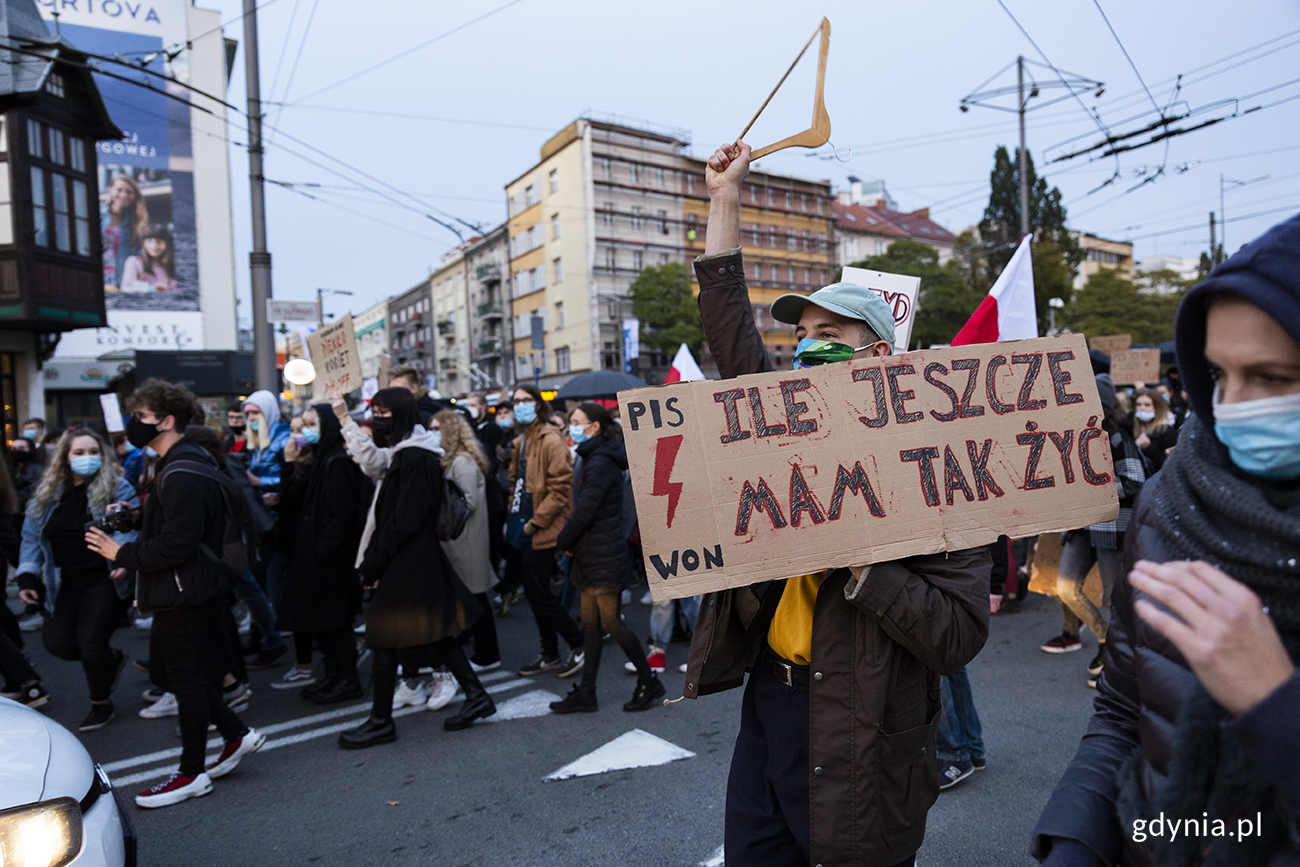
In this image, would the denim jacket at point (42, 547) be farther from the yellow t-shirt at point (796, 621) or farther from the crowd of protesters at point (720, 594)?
the yellow t-shirt at point (796, 621)

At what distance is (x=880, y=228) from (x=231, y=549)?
2748 inches

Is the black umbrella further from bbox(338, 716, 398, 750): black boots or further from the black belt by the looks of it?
the black belt

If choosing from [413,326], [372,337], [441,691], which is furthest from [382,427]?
[372,337]

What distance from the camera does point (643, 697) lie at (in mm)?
5309

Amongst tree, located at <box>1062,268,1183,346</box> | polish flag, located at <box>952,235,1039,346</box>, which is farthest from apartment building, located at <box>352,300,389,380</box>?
polish flag, located at <box>952,235,1039,346</box>

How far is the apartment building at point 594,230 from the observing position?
52.6 meters

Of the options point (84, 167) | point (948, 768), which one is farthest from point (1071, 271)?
point (948, 768)

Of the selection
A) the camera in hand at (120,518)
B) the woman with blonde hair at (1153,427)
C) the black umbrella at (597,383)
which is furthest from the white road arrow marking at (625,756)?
the black umbrella at (597,383)

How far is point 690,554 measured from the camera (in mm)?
1962

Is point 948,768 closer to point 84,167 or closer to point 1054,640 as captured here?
point 1054,640

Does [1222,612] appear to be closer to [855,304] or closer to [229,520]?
[855,304]

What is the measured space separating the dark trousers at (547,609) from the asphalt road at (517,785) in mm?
A: 442

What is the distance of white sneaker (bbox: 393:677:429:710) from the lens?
5703 mm

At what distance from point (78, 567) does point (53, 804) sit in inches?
134
